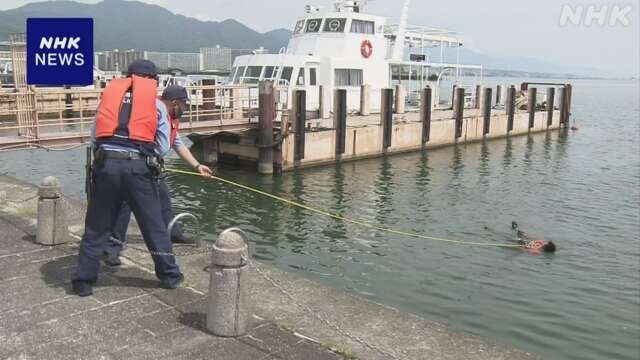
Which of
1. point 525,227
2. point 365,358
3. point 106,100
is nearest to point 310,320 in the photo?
point 365,358

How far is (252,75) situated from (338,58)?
359 centimetres

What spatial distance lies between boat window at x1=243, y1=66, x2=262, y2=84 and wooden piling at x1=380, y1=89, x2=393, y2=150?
5136mm

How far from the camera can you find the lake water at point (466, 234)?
866 centimetres

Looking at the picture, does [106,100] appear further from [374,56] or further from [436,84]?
[436,84]

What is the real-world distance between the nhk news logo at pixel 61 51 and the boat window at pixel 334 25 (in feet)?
61.1

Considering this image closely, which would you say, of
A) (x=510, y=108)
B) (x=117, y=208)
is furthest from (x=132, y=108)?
(x=510, y=108)

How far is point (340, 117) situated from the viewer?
21047 mm

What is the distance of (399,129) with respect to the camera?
80.6 ft

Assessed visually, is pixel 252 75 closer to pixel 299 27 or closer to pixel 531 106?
pixel 299 27

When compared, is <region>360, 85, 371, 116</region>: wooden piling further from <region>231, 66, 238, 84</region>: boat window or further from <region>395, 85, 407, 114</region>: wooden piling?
<region>231, 66, 238, 84</region>: boat window

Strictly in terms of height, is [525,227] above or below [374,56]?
below

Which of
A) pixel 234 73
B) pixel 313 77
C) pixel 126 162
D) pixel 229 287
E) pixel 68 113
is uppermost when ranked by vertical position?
pixel 234 73

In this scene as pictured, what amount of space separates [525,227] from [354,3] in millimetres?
16014

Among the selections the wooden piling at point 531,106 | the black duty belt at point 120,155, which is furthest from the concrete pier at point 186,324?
the wooden piling at point 531,106
